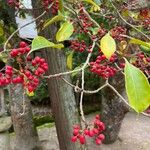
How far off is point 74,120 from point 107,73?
1.59 meters

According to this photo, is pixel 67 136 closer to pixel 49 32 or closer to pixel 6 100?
pixel 49 32

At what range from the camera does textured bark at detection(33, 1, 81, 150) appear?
2758 mm

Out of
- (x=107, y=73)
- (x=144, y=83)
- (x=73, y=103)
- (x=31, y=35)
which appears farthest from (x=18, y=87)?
(x=31, y=35)

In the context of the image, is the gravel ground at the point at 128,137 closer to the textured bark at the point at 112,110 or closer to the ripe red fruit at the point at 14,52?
the textured bark at the point at 112,110

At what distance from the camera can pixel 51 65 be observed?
9.04 feet

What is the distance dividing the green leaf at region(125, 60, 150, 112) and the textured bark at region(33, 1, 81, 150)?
1.73 meters

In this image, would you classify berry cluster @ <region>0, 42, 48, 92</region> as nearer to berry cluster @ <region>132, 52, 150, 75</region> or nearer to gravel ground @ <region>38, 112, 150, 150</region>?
berry cluster @ <region>132, 52, 150, 75</region>

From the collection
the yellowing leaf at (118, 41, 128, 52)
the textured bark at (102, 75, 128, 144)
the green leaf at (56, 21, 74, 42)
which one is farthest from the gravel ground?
the green leaf at (56, 21, 74, 42)

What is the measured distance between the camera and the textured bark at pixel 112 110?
183 inches

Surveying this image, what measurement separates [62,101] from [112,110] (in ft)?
6.19

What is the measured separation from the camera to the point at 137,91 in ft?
3.32

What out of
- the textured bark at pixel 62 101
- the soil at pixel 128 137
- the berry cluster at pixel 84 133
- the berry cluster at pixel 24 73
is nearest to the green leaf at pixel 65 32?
the berry cluster at pixel 24 73

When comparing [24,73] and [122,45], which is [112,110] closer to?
[122,45]

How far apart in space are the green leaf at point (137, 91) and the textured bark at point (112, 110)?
3.45 metres
